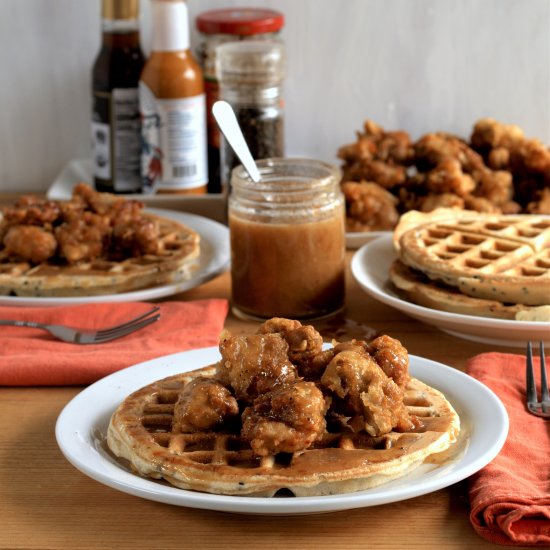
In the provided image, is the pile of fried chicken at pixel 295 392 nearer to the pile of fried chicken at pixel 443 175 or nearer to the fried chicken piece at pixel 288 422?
the fried chicken piece at pixel 288 422

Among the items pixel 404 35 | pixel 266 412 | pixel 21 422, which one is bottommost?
pixel 21 422

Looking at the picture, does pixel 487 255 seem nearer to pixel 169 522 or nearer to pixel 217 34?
pixel 169 522

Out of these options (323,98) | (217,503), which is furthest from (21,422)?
(323,98)

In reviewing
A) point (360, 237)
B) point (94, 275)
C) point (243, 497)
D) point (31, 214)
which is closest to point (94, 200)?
point (31, 214)

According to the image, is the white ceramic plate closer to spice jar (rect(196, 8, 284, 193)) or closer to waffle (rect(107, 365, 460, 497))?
waffle (rect(107, 365, 460, 497))

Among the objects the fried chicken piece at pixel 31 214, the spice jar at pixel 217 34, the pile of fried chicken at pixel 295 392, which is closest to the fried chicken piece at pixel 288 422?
the pile of fried chicken at pixel 295 392

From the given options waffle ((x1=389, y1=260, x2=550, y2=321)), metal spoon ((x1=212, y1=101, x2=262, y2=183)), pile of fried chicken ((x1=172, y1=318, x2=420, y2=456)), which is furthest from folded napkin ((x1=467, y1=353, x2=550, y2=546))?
metal spoon ((x1=212, y1=101, x2=262, y2=183))

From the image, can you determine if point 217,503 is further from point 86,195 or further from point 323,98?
point 323,98
